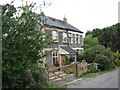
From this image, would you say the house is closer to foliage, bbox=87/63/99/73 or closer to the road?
foliage, bbox=87/63/99/73

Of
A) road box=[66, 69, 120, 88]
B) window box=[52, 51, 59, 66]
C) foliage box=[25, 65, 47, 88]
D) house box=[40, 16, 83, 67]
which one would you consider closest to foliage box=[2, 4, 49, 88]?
foliage box=[25, 65, 47, 88]

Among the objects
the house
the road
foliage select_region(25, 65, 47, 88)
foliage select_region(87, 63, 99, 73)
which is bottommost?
the road

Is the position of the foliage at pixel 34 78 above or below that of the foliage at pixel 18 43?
below

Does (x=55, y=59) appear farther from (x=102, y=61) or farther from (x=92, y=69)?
(x=102, y=61)

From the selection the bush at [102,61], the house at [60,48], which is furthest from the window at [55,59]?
the bush at [102,61]

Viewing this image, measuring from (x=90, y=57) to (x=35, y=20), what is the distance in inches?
598

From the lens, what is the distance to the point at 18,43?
625cm

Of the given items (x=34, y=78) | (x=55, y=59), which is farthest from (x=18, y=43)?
(x=55, y=59)

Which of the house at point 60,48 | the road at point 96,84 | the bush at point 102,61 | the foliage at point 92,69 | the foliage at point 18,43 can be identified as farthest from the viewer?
the house at point 60,48

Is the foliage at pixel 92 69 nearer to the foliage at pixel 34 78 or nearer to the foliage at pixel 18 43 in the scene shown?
the foliage at pixel 34 78

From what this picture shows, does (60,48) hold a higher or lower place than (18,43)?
lower

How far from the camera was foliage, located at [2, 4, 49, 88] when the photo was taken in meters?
5.96

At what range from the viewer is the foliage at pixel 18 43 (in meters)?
5.96

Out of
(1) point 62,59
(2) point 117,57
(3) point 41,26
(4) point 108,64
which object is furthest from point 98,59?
(3) point 41,26
